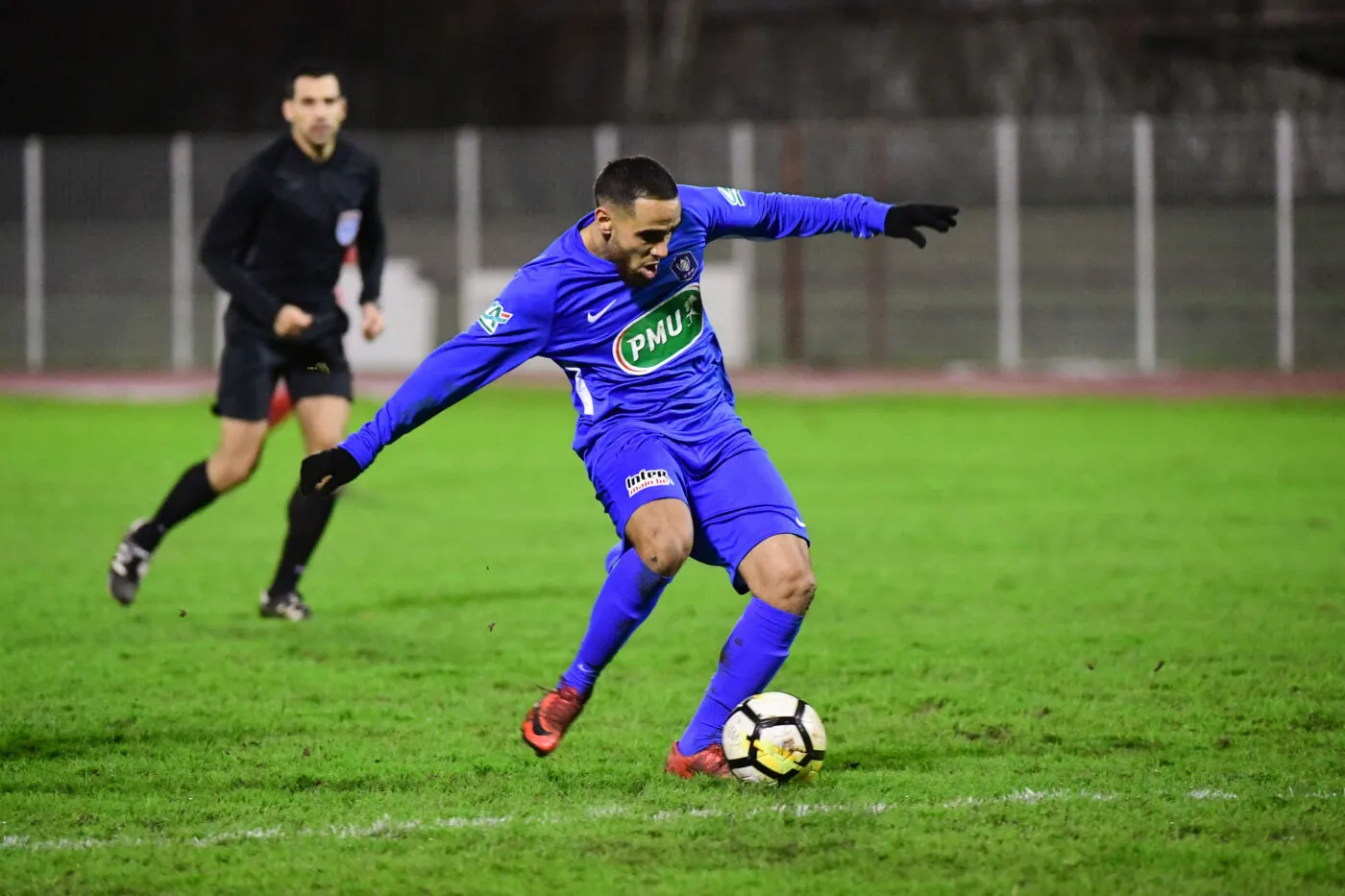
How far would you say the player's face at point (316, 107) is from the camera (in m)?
7.95

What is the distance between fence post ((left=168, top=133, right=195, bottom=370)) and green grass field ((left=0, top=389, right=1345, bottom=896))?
35.7ft

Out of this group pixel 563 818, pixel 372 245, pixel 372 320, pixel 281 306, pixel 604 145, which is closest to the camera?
pixel 563 818

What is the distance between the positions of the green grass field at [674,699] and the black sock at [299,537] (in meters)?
0.21

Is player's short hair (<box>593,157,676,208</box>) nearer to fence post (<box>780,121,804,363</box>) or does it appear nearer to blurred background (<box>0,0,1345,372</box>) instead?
blurred background (<box>0,0,1345,372</box>)

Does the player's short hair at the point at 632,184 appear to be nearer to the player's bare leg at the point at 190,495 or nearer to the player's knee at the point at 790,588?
the player's knee at the point at 790,588

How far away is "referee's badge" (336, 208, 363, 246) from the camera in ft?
27.0

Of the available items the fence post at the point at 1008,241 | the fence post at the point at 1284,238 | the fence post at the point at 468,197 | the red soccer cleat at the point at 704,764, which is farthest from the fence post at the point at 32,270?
the red soccer cleat at the point at 704,764

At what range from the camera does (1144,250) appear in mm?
22156

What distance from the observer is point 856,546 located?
32.8 ft

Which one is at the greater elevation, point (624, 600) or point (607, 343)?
point (607, 343)

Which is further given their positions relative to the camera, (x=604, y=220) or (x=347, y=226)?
(x=347, y=226)

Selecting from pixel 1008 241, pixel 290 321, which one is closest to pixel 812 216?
pixel 290 321

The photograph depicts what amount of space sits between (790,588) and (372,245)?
12.6ft

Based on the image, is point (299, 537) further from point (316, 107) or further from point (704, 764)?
point (704, 764)
